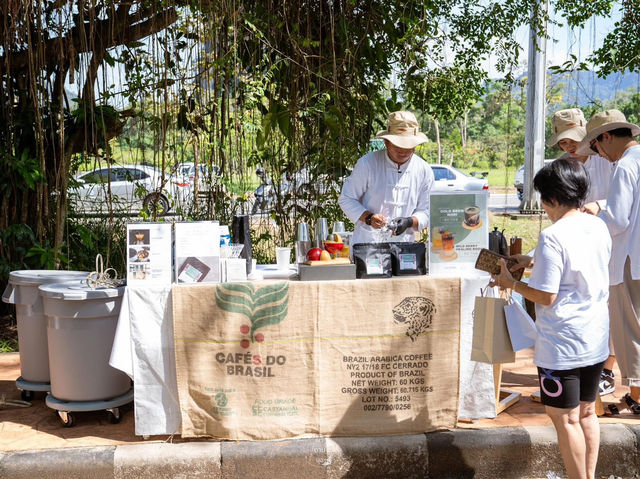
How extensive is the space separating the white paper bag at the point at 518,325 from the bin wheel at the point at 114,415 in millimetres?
2095

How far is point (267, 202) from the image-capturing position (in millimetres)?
Result: 6809

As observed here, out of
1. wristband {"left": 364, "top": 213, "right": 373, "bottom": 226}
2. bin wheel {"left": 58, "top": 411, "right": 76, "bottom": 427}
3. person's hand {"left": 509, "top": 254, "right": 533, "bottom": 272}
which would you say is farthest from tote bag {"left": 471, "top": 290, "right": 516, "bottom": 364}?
bin wheel {"left": 58, "top": 411, "right": 76, "bottom": 427}

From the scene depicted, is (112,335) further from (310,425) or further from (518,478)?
(518,478)

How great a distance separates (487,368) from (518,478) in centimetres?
56

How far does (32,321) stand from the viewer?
13.0ft

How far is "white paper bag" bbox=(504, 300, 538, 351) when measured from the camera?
9.76 ft

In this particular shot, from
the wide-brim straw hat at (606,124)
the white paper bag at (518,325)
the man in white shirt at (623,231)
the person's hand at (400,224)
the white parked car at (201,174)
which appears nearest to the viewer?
the white paper bag at (518,325)

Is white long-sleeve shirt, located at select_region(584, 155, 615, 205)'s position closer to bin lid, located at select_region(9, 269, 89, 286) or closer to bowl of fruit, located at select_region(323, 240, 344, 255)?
bowl of fruit, located at select_region(323, 240, 344, 255)

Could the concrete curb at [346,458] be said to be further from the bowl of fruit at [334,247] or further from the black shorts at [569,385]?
the bowl of fruit at [334,247]

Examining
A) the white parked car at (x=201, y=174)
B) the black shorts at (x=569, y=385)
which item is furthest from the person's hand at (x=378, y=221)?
the white parked car at (x=201, y=174)

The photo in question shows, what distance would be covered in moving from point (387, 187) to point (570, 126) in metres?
1.16

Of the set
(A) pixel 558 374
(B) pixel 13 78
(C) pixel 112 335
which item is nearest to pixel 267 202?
(B) pixel 13 78

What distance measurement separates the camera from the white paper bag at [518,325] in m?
2.97

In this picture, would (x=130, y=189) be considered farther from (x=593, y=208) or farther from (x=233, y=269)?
(x=593, y=208)
